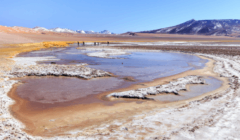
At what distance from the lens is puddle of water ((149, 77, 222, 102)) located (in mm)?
6031

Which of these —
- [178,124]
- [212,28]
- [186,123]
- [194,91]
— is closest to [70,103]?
[178,124]

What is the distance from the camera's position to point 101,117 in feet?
15.2

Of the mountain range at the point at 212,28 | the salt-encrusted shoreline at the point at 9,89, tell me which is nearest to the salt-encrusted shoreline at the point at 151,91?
the salt-encrusted shoreline at the point at 9,89

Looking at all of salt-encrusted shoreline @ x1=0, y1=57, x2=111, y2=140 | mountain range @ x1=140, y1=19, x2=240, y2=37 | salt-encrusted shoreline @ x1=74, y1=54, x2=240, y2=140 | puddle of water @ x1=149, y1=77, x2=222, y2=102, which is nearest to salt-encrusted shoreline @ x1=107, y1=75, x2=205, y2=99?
puddle of water @ x1=149, y1=77, x2=222, y2=102

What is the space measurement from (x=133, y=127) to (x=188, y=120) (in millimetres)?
1346

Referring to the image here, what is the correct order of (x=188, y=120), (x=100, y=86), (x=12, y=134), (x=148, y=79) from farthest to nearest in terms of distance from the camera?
(x=148, y=79) < (x=100, y=86) < (x=188, y=120) < (x=12, y=134)

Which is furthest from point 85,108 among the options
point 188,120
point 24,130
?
point 188,120

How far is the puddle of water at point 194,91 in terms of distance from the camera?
6031 mm

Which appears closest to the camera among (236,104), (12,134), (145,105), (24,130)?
(12,134)

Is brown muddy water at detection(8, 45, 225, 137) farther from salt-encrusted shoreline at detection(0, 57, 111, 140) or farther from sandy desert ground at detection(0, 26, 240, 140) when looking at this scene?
salt-encrusted shoreline at detection(0, 57, 111, 140)

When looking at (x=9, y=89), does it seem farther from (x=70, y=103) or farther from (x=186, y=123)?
(x=186, y=123)

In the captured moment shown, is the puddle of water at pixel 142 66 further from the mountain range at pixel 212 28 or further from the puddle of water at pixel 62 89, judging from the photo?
the mountain range at pixel 212 28

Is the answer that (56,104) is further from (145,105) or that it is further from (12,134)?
(145,105)

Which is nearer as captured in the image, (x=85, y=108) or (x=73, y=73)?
(x=85, y=108)
